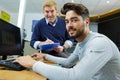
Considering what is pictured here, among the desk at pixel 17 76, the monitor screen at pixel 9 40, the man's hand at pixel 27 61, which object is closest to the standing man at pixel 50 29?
the monitor screen at pixel 9 40

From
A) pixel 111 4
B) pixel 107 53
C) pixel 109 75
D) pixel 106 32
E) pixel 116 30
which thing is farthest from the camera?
pixel 111 4

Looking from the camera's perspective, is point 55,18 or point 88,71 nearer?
point 88,71

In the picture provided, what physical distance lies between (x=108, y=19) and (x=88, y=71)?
2.72 metres

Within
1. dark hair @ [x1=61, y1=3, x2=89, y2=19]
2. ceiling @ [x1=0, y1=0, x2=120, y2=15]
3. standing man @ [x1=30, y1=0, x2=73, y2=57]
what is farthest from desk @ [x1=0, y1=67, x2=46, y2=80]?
ceiling @ [x1=0, y1=0, x2=120, y2=15]

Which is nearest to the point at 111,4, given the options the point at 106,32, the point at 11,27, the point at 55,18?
the point at 106,32

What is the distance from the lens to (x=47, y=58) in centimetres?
177

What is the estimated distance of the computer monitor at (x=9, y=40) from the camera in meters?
1.65

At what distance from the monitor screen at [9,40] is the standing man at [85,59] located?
0.45 meters

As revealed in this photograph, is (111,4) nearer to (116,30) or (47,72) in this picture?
(116,30)

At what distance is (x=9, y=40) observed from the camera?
185 centimetres

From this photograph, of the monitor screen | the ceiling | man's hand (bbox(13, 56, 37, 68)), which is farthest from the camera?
the ceiling

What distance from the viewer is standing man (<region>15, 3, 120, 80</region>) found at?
101cm

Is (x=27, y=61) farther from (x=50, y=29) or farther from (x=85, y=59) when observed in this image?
(x=50, y=29)

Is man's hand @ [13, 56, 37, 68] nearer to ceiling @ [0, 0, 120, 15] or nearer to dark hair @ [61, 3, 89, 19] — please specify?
dark hair @ [61, 3, 89, 19]
